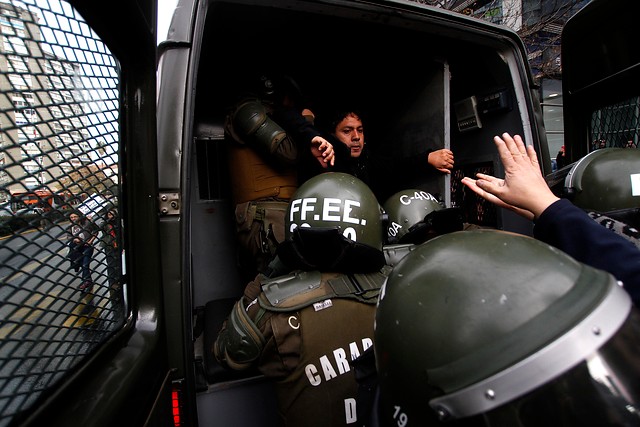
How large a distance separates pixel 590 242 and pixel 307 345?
1.00m

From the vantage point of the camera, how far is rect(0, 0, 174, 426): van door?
59 centimetres

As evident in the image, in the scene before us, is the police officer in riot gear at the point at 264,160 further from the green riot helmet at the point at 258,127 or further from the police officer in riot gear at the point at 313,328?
the police officer in riot gear at the point at 313,328

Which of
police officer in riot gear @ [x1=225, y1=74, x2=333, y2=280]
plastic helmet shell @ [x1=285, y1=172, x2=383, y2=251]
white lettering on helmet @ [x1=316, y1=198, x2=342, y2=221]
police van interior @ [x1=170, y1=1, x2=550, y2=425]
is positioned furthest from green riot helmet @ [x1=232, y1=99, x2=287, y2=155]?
white lettering on helmet @ [x1=316, y1=198, x2=342, y2=221]

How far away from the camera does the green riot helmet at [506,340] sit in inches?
24.8

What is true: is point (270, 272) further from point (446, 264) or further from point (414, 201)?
point (446, 264)

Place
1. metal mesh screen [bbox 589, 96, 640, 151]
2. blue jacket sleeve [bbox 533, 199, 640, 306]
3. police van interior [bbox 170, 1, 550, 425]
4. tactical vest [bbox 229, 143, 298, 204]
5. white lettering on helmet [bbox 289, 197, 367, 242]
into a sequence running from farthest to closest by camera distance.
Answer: tactical vest [bbox 229, 143, 298, 204], metal mesh screen [bbox 589, 96, 640, 151], police van interior [bbox 170, 1, 550, 425], white lettering on helmet [bbox 289, 197, 367, 242], blue jacket sleeve [bbox 533, 199, 640, 306]

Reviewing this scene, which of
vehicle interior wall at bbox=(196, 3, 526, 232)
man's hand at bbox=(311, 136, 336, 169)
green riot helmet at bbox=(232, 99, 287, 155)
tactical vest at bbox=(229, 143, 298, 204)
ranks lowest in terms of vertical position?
tactical vest at bbox=(229, 143, 298, 204)

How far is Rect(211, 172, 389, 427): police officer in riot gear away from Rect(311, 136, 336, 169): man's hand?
111 centimetres

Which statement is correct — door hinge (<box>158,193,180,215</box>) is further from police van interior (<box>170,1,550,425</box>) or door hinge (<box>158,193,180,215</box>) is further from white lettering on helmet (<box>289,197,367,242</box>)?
police van interior (<box>170,1,550,425</box>)

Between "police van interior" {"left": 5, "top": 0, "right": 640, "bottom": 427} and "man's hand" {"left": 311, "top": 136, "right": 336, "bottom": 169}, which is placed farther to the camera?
"man's hand" {"left": 311, "top": 136, "right": 336, "bottom": 169}

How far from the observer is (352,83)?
3.75 metres

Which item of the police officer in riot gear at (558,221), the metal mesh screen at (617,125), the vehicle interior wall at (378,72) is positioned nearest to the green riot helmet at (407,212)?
the vehicle interior wall at (378,72)

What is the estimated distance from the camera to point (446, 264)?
0.82m

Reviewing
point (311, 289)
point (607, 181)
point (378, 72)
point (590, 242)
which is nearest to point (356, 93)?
point (378, 72)
